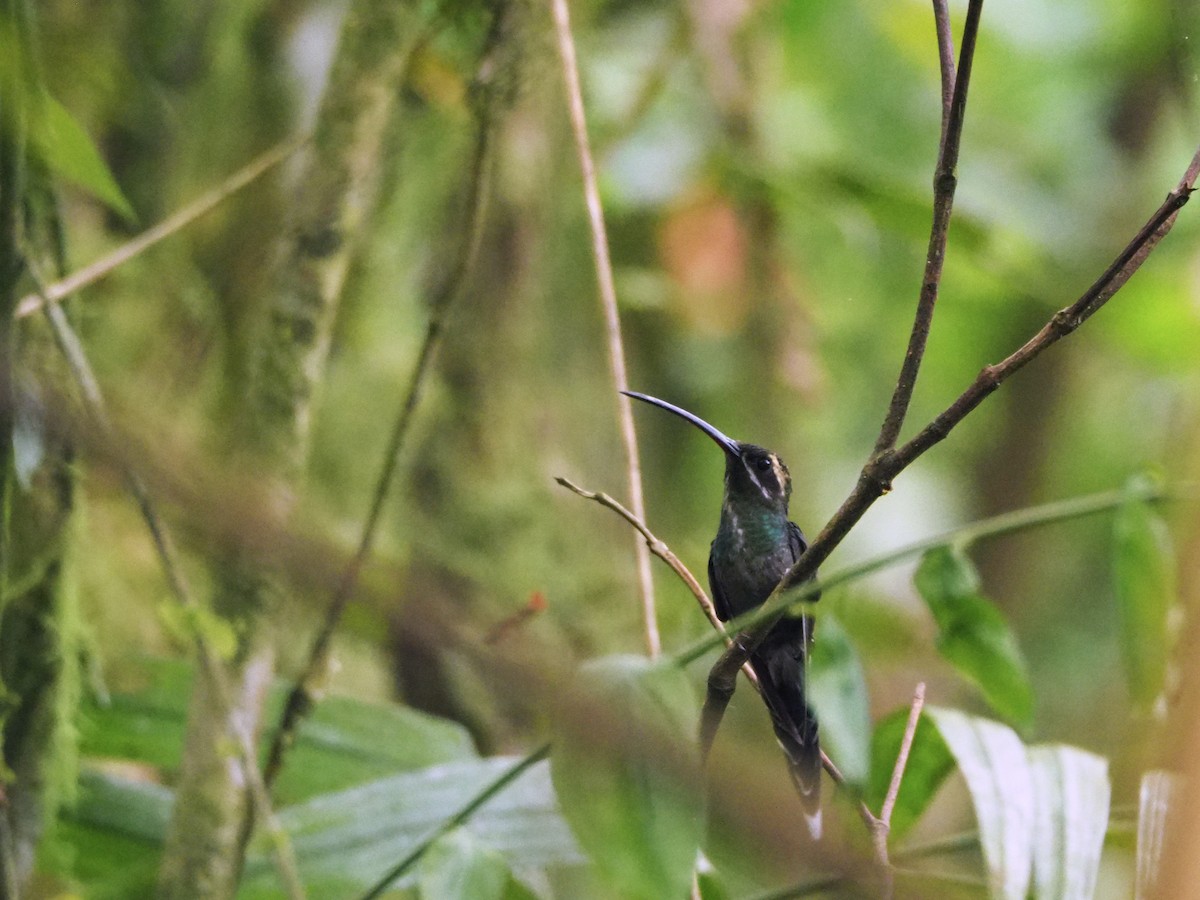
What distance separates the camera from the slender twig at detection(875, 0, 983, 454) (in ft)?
2.74

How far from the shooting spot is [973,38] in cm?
82

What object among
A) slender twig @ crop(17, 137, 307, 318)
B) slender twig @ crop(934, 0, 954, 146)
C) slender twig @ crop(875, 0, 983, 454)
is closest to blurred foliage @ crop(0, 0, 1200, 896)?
slender twig @ crop(17, 137, 307, 318)

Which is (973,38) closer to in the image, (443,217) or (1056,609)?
(443,217)

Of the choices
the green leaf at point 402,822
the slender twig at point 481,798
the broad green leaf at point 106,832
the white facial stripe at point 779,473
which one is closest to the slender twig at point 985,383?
the slender twig at point 481,798

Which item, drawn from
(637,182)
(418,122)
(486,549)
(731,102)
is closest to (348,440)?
(486,549)

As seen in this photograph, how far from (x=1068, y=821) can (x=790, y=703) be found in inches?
20.4

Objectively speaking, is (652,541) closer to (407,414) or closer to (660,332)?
(407,414)

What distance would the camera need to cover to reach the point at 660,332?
4039 millimetres

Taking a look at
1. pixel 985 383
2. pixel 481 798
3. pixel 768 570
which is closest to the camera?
pixel 985 383

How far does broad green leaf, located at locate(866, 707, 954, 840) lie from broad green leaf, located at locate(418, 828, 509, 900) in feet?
1.37

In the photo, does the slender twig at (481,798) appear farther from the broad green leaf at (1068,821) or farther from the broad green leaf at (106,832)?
the broad green leaf at (106,832)

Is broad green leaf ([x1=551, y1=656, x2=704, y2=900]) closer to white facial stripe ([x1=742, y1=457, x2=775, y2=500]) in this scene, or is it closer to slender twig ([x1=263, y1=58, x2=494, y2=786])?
slender twig ([x1=263, y1=58, x2=494, y2=786])

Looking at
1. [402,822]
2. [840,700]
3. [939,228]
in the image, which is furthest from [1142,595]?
[402,822]

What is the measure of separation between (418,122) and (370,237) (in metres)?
0.31
